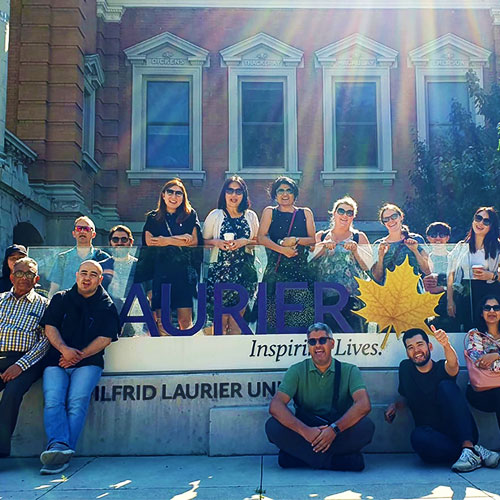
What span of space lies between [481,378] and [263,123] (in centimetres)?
1123

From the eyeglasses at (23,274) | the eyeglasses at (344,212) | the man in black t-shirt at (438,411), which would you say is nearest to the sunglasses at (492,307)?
the man in black t-shirt at (438,411)

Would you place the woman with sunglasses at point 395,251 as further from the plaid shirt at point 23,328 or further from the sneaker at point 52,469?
the sneaker at point 52,469

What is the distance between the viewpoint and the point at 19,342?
5723mm

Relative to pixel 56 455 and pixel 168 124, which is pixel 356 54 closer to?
pixel 168 124

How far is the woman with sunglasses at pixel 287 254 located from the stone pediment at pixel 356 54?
1017 centimetres

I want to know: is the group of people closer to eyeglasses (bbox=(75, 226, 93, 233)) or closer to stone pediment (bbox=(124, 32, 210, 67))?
eyeglasses (bbox=(75, 226, 93, 233))

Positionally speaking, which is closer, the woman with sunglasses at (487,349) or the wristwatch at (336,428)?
the wristwatch at (336,428)

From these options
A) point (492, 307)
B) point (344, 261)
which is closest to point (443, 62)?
point (344, 261)

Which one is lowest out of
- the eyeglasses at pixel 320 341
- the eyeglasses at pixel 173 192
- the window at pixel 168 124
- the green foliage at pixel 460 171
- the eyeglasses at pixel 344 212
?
the eyeglasses at pixel 320 341

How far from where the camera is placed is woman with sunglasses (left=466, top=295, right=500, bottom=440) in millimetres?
5645

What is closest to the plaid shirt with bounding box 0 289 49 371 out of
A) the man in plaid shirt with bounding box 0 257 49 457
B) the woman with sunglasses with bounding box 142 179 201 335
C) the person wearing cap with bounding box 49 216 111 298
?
the man in plaid shirt with bounding box 0 257 49 457

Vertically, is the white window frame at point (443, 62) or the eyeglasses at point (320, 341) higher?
the white window frame at point (443, 62)

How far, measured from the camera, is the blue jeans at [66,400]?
5.27 metres

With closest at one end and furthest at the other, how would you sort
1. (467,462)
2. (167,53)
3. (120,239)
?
(467,462)
(120,239)
(167,53)
